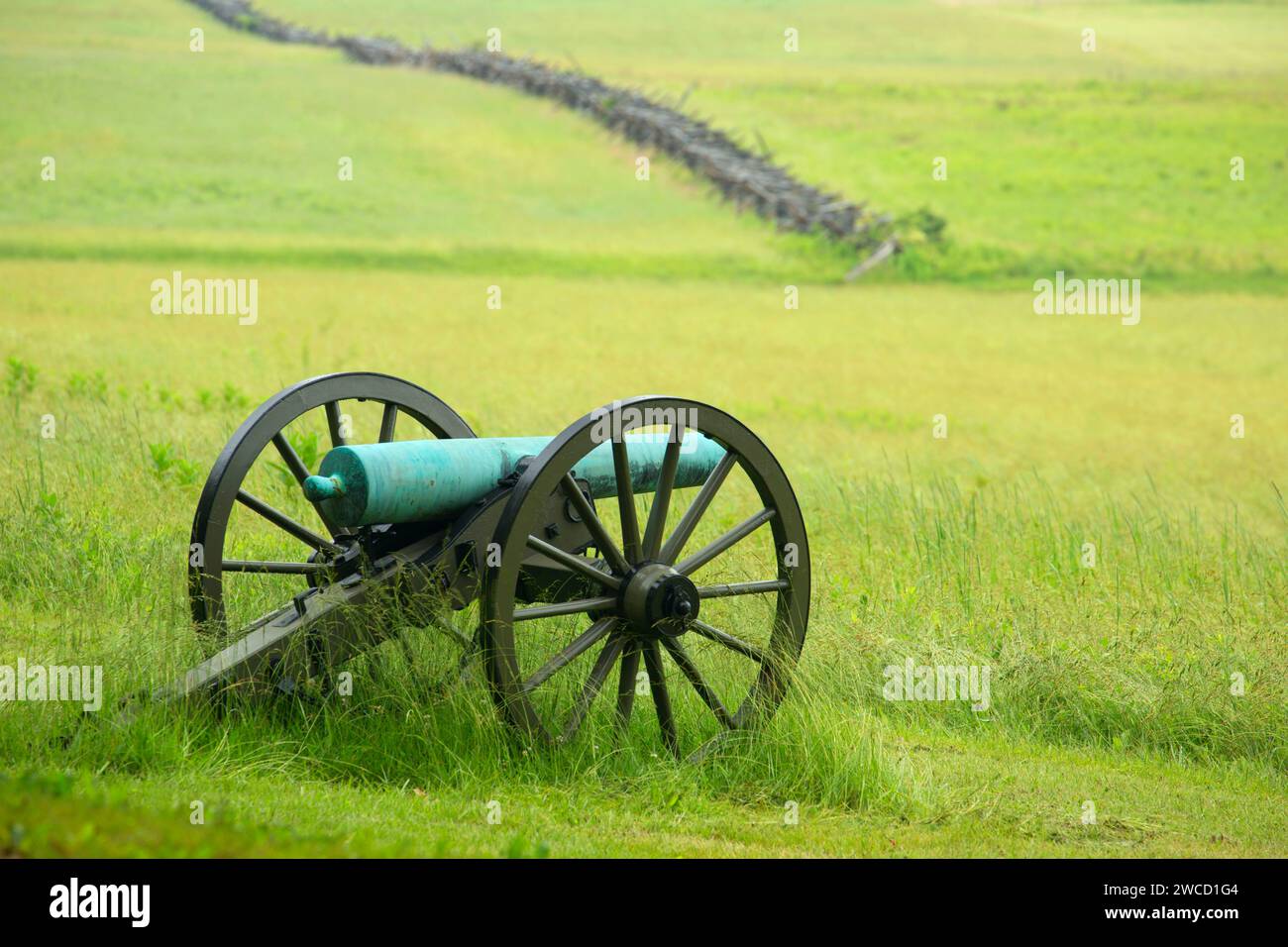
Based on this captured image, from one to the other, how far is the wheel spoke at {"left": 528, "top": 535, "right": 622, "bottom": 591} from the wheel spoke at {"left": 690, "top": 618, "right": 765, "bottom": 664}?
1.37ft

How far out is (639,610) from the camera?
5.84 m

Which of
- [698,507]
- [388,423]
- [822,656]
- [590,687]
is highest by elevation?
[388,423]

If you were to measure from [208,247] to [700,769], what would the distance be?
2625 cm

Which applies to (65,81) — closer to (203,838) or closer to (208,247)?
(208,247)

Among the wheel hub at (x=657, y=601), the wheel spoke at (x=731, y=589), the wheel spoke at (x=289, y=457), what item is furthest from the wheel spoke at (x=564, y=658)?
the wheel spoke at (x=289, y=457)

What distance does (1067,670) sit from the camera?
24.4ft

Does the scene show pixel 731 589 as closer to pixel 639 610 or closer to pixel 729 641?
pixel 729 641

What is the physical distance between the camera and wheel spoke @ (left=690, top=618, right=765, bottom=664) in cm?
612

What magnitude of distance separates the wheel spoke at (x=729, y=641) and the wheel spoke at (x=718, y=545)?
0.76 feet

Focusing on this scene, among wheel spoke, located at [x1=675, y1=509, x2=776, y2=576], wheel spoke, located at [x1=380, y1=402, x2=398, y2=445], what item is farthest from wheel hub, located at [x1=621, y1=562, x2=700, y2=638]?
wheel spoke, located at [x1=380, y1=402, x2=398, y2=445]

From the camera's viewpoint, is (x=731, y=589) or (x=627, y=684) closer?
(x=627, y=684)

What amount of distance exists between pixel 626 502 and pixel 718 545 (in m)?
0.59

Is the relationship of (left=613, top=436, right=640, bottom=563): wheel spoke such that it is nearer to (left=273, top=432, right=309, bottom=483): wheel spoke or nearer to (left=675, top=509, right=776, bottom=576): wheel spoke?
(left=675, top=509, right=776, bottom=576): wheel spoke

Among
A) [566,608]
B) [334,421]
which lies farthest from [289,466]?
[566,608]
